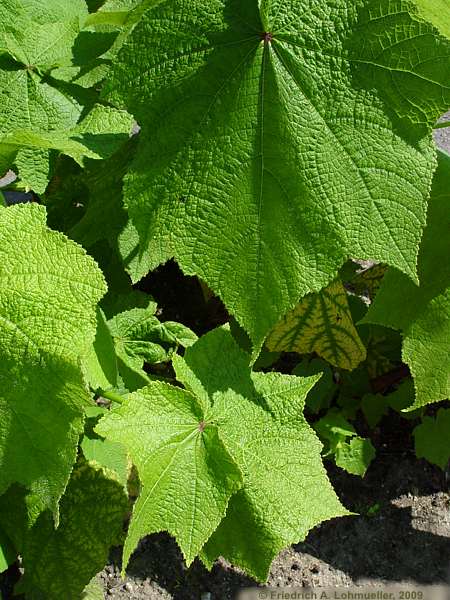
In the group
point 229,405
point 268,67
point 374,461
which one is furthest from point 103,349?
point 374,461

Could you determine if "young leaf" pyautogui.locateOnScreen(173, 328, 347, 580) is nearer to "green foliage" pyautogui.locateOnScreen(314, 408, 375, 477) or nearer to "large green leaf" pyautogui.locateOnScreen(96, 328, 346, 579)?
"large green leaf" pyautogui.locateOnScreen(96, 328, 346, 579)

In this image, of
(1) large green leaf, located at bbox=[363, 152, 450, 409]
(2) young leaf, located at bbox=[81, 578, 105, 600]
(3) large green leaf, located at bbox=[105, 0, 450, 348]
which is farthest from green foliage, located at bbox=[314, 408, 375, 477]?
(3) large green leaf, located at bbox=[105, 0, 450, 348]

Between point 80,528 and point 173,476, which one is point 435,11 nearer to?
point 173,476

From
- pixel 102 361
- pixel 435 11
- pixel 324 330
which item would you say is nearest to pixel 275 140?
pixel 435 11

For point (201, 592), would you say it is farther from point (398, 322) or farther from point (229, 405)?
point (398, 322)

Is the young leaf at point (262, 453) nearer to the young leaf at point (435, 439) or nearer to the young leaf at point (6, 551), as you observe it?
the young leaf at point (6, 551)
